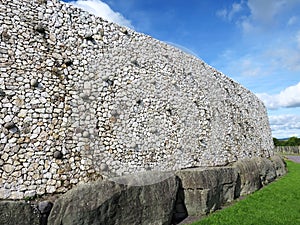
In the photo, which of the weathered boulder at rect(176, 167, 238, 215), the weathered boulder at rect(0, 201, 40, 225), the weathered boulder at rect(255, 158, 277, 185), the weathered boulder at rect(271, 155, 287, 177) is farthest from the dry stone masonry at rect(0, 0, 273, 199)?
the weathered boulder at rect(271, 155, 287, 177)

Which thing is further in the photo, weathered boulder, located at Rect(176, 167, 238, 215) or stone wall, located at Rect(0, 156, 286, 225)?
weathered boulder, located at Rect(176, 167, 238, 215)

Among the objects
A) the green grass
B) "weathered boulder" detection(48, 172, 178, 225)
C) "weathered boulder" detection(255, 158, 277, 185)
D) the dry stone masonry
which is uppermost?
the dry stone masonry

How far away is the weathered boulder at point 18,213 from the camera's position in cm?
462

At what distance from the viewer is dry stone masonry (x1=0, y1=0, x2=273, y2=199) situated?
18.6 ft

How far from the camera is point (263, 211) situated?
8023 mm

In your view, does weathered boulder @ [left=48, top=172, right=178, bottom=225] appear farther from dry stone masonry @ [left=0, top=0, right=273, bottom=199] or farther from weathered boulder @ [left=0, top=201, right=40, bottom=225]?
dry stone masonry @ [left=0, top=0, right=273, bottom=199]

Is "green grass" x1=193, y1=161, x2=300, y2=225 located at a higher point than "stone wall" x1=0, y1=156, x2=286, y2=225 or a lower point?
lower

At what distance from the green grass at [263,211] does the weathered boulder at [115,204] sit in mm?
1209

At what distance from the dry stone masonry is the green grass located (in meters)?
1.89

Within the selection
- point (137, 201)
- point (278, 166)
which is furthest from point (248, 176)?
point (137, 201)

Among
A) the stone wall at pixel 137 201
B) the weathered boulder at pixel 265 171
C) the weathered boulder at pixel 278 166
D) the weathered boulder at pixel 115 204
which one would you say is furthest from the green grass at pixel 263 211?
the weathered boulder at pixel 278 166

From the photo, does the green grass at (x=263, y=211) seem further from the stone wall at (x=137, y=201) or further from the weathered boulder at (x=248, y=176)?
the stone wall at (x=137, y=201)

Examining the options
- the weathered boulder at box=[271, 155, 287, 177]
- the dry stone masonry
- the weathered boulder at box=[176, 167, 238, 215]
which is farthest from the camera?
the weathered boulder at box=[271, 155, 287, 177]

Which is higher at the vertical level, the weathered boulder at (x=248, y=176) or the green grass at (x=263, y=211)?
the weathered boulder at (x=248, y=176)
